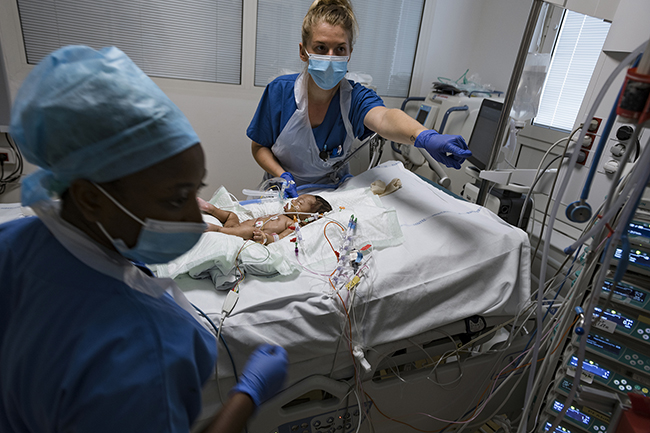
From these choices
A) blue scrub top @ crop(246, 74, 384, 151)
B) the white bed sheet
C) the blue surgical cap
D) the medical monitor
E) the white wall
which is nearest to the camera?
the blue surgical cap

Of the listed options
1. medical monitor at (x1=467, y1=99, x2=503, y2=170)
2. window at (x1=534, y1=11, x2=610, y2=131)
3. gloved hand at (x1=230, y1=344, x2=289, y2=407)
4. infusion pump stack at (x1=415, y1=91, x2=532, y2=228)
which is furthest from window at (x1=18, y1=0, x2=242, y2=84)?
gloved hand at (x1=230, y1=344, x2=289, y2=407)

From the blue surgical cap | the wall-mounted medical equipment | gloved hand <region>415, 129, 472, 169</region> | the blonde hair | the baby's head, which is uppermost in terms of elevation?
the blonde hair

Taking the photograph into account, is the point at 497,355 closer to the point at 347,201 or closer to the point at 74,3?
the point at 347,201

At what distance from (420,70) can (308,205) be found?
215 cm

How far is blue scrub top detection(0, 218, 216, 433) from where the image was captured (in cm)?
50

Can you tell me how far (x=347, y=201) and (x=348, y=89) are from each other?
0.64m

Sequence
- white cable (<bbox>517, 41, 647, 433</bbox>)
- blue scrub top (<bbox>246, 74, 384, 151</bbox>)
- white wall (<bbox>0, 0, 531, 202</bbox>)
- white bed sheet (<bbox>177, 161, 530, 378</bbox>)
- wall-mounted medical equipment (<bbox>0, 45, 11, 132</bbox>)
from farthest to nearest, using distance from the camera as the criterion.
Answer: white wall (<bbox>0, 0, 531, 202</bbox>), wall-mounted medical equipment (<bbox>0, 45, 11, 132</bbox>), blue scrub top (<bbox>246, 74, 384, 151</bbox>), white bed sheet (<bbox>177, 161, 530, 378</bbox>), white cable (<bbox>517, 41, 647, 433</bbox>)

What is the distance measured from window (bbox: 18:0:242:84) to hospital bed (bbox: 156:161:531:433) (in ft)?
6.19

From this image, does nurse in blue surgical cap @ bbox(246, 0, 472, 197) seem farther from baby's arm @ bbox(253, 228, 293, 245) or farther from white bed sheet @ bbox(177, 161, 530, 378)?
white bed sheet @ bbox(177, 161, 530, 378)

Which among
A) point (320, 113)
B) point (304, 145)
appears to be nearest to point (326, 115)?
point (320, 113)

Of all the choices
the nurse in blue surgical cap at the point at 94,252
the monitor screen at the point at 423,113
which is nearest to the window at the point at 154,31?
the monitor screen at the point at 423,113

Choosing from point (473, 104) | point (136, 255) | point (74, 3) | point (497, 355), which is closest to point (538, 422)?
point (497, 355)

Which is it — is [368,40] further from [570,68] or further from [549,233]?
[549,233]

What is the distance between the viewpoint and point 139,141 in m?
0.53
